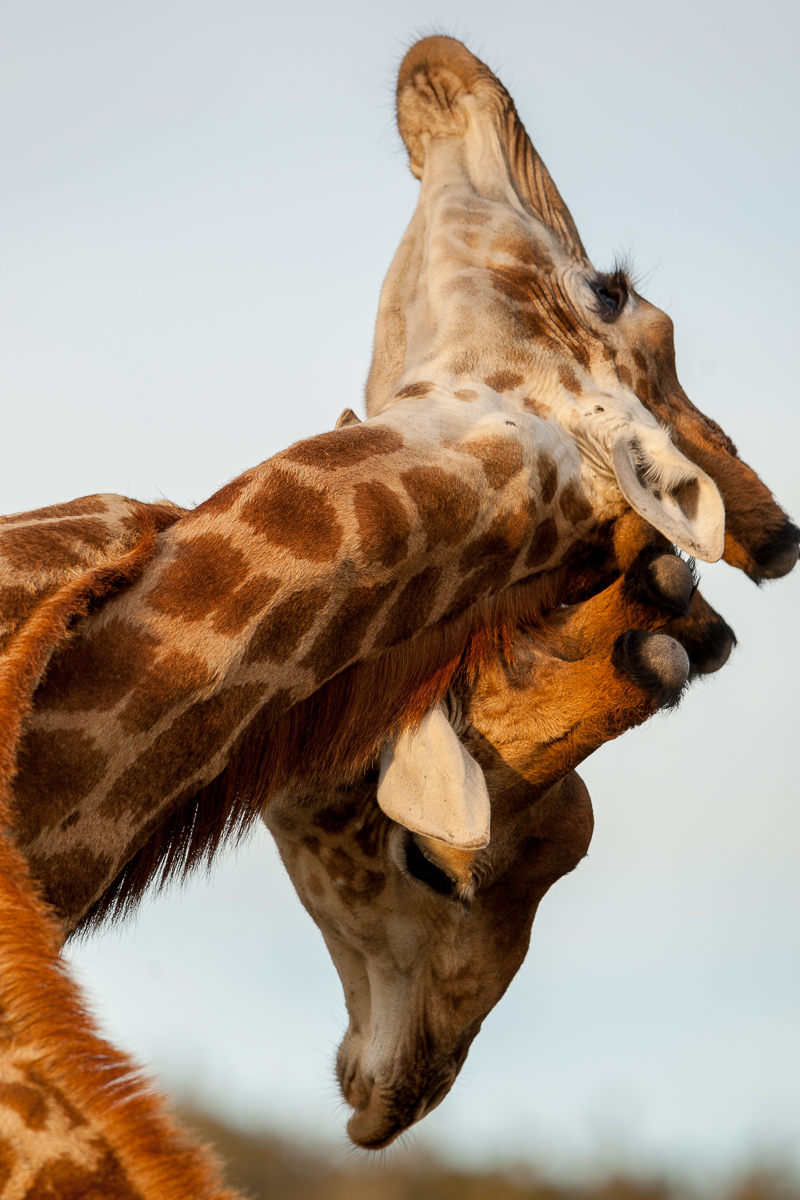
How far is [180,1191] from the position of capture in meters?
1.48

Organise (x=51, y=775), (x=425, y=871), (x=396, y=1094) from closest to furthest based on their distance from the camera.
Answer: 1. (x=51, y=775)
2. (x=425, y=871)
3. (x=396, y=1094)

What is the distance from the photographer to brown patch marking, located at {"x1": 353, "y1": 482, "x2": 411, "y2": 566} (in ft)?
8.27

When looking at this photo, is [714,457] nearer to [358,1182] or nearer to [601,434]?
[601,434]

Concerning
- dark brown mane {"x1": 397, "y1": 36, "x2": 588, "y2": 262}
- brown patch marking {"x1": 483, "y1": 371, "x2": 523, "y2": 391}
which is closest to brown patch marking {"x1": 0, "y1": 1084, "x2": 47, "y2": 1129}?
brown patch marking {"x1": 483, "y1": 371, "x2": 523, "y2": 391}

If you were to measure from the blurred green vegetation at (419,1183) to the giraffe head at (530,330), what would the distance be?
12.4 metres

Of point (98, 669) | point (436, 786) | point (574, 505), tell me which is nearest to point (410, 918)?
point (436, 786)

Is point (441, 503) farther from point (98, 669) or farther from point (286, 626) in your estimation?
point (98, 669)

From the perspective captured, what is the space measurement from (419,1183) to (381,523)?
1473 centimetres

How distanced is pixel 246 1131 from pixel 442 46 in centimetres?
1519

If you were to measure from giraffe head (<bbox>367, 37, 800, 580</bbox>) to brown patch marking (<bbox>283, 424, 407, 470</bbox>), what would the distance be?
16.1 inches

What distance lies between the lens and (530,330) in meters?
3.49

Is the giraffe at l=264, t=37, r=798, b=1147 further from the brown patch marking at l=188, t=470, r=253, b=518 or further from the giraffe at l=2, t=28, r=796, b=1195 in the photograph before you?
the brown patch marking at l=188, t=470, r=253, b=518

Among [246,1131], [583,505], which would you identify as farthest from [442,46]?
[246,1131]

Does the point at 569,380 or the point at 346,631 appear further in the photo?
the point at 569,380
